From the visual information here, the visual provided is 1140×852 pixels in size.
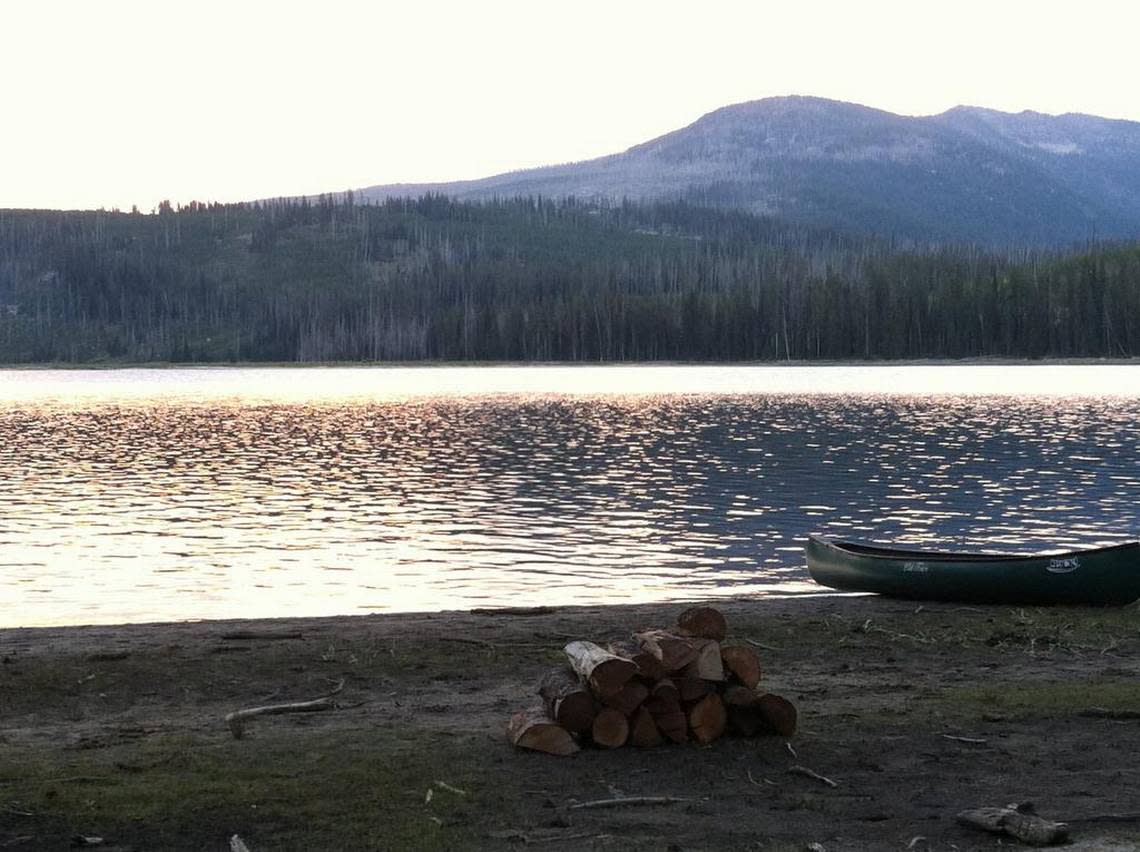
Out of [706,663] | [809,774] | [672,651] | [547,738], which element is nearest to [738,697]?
[706,663]

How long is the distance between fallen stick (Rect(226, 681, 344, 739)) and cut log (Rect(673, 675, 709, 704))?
14.5 feet

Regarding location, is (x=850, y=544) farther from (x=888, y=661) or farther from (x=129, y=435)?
(x=129, y=435)

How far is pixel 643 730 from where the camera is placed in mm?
14469

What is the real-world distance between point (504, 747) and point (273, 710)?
3057 millimetres

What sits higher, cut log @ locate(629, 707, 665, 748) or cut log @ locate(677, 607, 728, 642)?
cut log @ locate(677, 607, 728, 642)

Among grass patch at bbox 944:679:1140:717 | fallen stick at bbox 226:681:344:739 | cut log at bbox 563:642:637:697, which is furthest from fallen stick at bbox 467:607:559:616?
cut log at bbox 563:642:637:697

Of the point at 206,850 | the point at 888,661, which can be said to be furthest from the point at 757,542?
the point at 206,850

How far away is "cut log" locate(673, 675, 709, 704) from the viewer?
14602mm

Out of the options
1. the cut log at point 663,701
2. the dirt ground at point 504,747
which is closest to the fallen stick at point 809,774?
the dirt ground at point 504,747

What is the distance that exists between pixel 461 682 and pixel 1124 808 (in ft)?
27.7

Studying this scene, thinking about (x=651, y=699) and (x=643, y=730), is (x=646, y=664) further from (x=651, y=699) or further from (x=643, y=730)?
(x=643, y=730)

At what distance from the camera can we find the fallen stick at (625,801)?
12523 mm

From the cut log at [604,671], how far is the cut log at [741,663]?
1.14 m

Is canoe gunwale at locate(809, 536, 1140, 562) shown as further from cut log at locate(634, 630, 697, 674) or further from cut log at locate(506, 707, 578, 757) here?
cut log at locate(506, 707, 578, 757)
